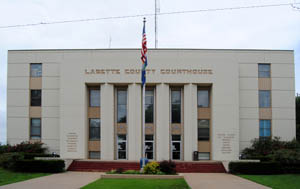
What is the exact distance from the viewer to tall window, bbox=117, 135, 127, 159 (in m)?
31.9

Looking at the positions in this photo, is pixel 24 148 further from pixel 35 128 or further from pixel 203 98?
pixel 203 98

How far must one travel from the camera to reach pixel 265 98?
33.0 meters

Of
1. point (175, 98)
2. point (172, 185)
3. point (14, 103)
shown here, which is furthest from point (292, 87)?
point (14, 103)

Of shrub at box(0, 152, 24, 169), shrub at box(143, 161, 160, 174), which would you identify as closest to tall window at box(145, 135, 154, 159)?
shrub at box(143, 161, 160, 174)

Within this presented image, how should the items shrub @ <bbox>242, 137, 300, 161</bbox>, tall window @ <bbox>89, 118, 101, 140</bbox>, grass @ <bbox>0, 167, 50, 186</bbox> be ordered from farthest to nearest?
tall window @ <bbox>89, 118, 101, 140</bbox>
shrub @ <bbox>242, 137, 300, 161</bbox>
grass @ <bbox>0, 167, 50, 186</bbox>

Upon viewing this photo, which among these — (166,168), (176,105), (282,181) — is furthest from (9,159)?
(282,181)

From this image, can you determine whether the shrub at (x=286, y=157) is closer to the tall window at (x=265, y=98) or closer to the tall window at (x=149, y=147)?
the tall window at (x=265, y=98)

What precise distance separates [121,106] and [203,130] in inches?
343

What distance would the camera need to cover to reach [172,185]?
18281 mm

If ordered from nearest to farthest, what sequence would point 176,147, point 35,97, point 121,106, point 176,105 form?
point 176,147
point 176,105
point 121,106
point 35,97

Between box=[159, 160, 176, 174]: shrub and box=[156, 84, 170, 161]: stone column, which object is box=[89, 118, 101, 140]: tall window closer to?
box=[156, 84, 170, 161]: stone column

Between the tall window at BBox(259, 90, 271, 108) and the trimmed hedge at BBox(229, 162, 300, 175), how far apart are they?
866 cm

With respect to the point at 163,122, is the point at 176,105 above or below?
above

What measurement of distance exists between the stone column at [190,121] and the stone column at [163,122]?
1.69 metres
